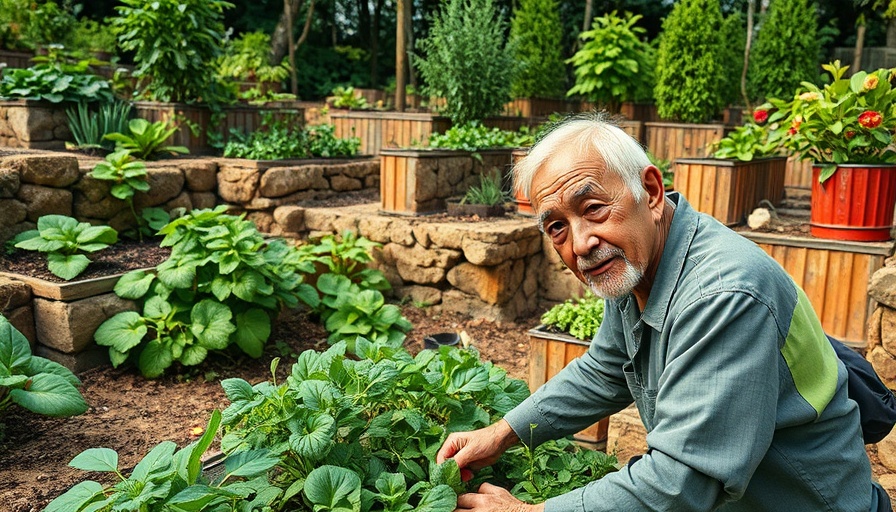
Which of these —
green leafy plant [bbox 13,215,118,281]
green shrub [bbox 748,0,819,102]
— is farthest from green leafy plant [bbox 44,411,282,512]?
green shrub [bbox 748,0,819,102]

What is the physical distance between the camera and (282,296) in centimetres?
444

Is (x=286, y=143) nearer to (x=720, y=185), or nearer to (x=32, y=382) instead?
(x=720, y=185)

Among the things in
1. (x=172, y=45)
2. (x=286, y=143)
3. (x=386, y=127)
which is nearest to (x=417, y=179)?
(x=286, y=143)

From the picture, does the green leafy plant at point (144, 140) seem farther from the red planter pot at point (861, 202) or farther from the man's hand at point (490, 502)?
the man's hand at point (490, 502)

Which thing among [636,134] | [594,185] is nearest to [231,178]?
[636,134]

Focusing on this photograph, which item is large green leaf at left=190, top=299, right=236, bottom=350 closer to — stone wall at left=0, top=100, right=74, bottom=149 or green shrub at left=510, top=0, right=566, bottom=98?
stone wall at left=0, top=100, right=74, bottom=149

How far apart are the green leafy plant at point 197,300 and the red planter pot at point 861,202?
3072mm

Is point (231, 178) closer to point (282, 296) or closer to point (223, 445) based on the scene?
point (282, 296)

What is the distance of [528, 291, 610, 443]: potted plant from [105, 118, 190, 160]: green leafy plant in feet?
12.2

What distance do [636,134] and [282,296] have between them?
410 centimetres

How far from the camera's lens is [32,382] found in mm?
2938

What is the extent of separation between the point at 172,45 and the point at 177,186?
177 centimetres

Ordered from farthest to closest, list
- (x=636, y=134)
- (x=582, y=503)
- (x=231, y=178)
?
(x=636, y=134) → (x=231, y=178) → (x=582, y=503)

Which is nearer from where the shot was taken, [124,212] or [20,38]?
[124,212]
